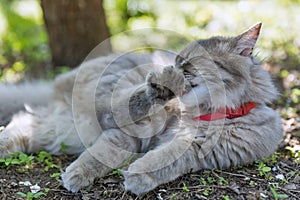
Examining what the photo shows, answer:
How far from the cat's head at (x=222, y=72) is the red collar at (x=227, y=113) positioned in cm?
4

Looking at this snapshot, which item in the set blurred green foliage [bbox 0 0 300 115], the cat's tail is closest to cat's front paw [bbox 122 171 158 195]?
the cat's tail

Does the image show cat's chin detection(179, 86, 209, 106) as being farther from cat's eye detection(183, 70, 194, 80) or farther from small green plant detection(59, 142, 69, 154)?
small green plant detection(59, 142, 69, 154)

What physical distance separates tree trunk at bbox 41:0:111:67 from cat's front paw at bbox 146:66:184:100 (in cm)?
181

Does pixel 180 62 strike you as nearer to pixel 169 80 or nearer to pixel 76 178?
pixel 169 80

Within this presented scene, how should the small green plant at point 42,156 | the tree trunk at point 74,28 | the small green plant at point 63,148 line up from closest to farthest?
1. the small green plant at point 42,156
2. the small green plant at point 63,148
3. the tree trunk at point 74,28

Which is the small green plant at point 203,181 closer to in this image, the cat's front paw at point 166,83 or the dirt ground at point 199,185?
the dirt ground at point 199,185

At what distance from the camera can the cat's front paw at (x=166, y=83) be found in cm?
292

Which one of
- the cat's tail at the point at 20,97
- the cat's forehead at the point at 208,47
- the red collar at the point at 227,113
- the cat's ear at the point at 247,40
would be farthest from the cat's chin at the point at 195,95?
the cat's tail at the point at 20,97

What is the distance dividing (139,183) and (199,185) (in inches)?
17.8

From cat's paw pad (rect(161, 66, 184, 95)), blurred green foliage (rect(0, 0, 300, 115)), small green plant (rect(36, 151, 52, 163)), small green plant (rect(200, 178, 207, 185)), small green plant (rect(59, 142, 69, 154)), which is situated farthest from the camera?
blurred green foliage (rect(0, 0, 300, 115))

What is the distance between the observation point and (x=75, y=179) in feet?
9.30

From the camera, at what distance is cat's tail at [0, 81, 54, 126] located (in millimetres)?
3904

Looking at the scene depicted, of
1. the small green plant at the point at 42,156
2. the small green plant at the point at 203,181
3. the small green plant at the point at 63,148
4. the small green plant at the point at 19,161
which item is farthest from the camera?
the small green plant at the point at 63,148

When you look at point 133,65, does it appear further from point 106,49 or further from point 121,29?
point 121,29
